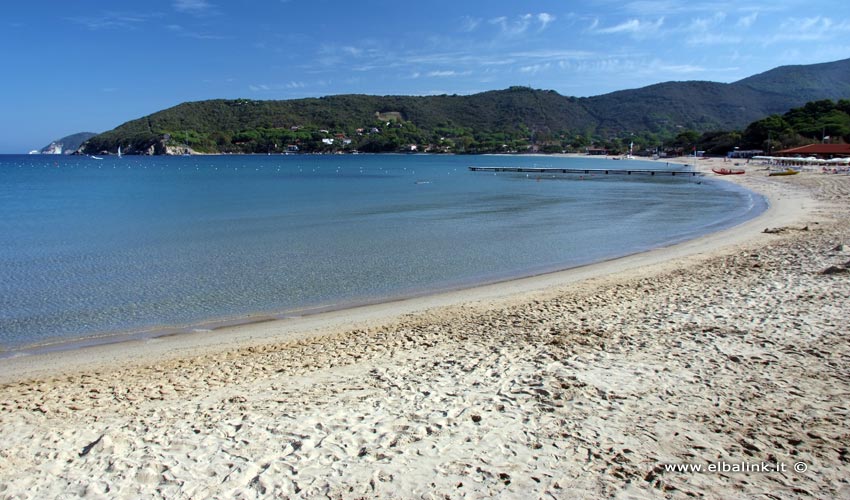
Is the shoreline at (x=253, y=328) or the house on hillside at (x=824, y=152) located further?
the house on hillside at (x=824, y=152)

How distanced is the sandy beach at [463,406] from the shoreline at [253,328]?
0.07m

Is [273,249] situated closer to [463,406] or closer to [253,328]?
[253,328]

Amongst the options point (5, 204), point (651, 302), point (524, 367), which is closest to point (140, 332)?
point (524, 367)

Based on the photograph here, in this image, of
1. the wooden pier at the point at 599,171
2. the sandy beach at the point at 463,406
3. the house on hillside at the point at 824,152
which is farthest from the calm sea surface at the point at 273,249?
A: the house on hillside at the point at 824,152

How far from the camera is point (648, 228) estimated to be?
22016 millimetres

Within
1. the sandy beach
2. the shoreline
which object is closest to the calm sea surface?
the shoreline

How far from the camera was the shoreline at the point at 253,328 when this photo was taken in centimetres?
809

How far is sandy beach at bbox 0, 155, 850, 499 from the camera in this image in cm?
421

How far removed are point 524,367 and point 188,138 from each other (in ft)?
592

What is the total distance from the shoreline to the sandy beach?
72 mm

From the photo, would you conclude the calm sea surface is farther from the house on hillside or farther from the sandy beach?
the house on hillside

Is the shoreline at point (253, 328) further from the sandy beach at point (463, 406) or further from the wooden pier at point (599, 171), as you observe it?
the wooden pier at point (599, 171)

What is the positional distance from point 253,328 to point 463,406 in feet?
17.0

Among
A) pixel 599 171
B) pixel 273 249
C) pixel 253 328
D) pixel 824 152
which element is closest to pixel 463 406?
pixel 253 328
